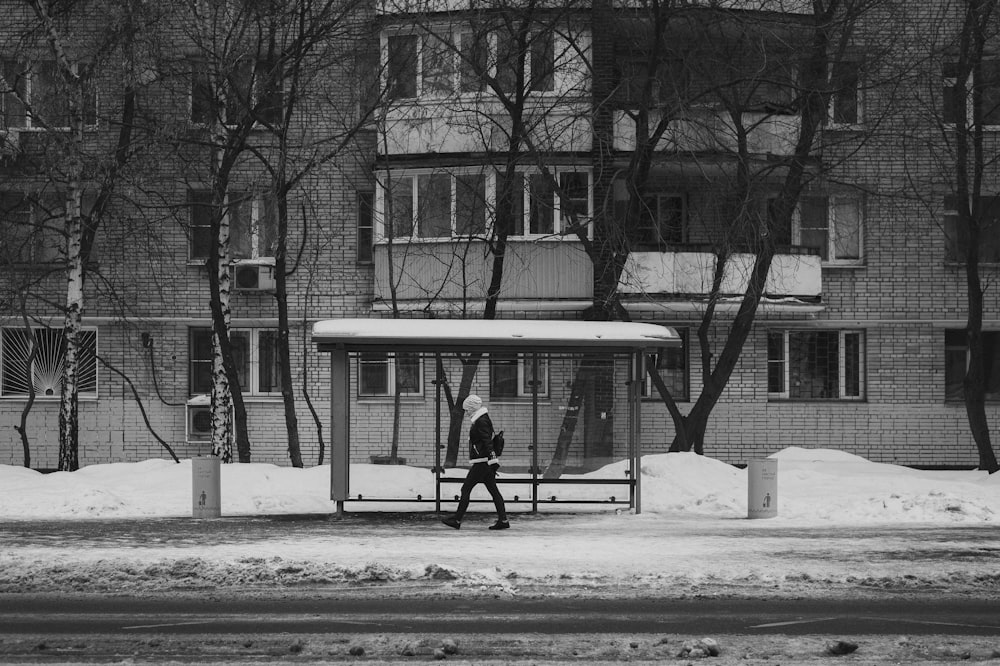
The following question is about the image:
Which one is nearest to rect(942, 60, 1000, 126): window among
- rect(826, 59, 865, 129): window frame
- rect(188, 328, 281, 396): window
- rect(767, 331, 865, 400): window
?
rect(826, 59, 865, 129): window frame

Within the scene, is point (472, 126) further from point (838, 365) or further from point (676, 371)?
→ point (838, 365)

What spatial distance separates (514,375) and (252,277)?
11.5 metres

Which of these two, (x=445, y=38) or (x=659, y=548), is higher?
(x=445, y=38)

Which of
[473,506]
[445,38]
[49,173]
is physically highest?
[445,38]

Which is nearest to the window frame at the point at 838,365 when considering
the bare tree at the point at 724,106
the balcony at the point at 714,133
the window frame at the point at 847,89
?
the bare tree at the point at 724,106

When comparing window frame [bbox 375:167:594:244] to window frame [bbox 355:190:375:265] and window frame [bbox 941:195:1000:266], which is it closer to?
window frame [bbox 355:190:375:265]

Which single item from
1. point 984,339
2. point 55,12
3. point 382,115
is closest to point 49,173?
point 55,12

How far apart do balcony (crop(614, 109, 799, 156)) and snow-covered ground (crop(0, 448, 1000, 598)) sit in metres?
5.36

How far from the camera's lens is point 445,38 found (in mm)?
21859

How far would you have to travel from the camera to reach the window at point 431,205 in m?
24.3

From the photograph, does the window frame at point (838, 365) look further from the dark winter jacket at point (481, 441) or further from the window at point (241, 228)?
the dark winter jacket at point (481, 441)

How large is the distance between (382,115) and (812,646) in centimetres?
1571

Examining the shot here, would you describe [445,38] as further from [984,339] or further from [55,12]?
[984,339]

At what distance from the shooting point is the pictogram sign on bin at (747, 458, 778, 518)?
16438 millimetres
